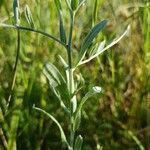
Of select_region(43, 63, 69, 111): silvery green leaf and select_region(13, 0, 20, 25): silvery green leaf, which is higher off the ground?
select_region(13, 0, 20, 25): silvery green leaf

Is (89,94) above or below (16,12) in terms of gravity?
below

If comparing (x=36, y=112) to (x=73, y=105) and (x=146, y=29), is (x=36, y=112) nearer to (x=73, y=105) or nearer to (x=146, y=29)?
(x=146, y=29)

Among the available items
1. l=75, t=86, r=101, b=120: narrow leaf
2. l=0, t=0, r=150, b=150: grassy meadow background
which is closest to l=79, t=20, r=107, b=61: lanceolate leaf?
l=75, t=86, r=101, b=120: narrow leaf

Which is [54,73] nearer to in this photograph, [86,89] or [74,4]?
[74,4]

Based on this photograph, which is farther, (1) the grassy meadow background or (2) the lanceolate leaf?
(1) the grassy meadow background

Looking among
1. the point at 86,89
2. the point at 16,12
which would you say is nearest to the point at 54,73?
the point at 16,12

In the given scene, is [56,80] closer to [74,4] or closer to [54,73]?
[54,73]

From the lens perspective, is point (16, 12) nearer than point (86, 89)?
Yes

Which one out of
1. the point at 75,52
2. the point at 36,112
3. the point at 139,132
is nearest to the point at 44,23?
the point at 75,52

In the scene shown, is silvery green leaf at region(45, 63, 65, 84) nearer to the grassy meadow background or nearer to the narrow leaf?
the narrow leaf
